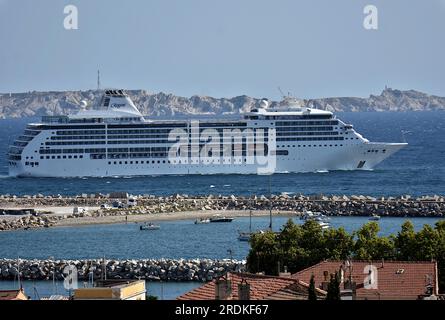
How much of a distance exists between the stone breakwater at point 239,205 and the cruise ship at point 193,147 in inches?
569

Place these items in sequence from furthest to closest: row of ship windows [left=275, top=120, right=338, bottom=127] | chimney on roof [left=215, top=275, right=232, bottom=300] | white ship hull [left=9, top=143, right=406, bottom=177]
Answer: row of ship windows [left=275, top=120, right=338, bottom=127]
white ship hull [left=9, top=143, right=406, bottom=177]
chimney on roof [left=215, top=275, right=232, bottom=300]

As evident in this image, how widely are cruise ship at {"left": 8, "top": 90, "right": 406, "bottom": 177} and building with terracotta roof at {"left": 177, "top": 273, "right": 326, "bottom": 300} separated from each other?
58.6 m

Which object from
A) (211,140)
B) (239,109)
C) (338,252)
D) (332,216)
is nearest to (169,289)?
(338,252)

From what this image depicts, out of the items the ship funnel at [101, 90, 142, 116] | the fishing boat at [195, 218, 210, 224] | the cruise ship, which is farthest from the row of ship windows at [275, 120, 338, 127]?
the fishing boat at [195, 218, 210, 224]

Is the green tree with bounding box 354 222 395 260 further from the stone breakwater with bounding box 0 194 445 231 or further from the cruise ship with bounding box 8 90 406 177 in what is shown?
the cruise ship with bounding box 8 90 406 177

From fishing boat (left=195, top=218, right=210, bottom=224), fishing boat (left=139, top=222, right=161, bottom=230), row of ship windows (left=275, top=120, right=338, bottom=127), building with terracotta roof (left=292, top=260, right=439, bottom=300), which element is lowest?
fishing boat (left=139, top=222, right=161, bottom=230)

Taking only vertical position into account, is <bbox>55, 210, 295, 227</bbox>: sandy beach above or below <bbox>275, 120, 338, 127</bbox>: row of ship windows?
below

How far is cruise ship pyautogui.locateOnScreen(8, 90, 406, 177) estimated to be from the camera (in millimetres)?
74938

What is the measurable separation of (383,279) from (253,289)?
118 inches

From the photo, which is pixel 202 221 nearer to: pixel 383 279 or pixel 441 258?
pixel 441 258

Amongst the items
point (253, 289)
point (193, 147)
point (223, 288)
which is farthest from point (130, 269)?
point (193, 147)

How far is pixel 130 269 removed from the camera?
112 ft

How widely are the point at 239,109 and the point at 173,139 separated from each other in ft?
396
